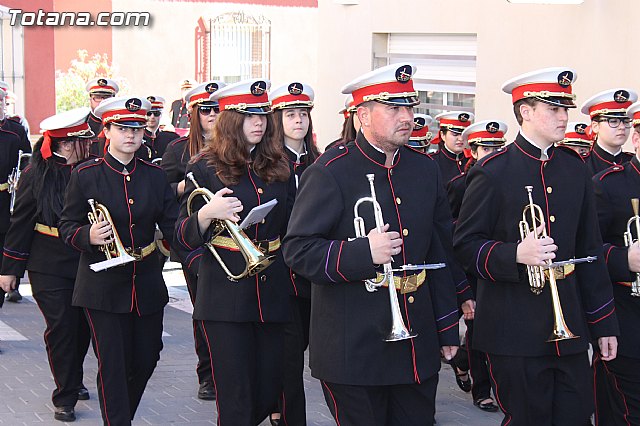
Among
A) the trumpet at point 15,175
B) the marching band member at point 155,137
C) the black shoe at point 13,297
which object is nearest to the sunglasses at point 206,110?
the marching band member at point 155,137

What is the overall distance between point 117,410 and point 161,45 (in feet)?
87.1

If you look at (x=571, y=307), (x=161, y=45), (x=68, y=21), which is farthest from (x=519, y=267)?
(x=161, y=45)

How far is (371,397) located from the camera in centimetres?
514

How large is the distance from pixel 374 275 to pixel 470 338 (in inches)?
127

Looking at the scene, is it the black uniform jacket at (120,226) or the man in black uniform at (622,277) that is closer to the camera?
the man in black uniform at (622,277)

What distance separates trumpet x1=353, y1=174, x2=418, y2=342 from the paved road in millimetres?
2814

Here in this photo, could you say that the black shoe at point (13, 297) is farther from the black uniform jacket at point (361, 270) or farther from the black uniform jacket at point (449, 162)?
the black uniform jacket at point (361, 270)

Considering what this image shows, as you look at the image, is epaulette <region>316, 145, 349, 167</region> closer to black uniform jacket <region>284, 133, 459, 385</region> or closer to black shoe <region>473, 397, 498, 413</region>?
black uniform jacket <region>284, 133, 459, 385</region>

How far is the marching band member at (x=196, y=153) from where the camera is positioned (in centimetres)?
834

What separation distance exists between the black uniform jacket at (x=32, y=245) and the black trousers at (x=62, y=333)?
0.25 ft

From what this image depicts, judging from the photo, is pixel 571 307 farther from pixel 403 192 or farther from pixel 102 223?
pixel 102 223

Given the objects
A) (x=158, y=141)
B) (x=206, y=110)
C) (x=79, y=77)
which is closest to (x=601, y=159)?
(x=206, y=110)

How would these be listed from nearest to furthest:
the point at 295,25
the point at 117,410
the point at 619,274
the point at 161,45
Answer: the point at 619,274 → the point at 117,410 → the point at 161,45 → the point at 295,25

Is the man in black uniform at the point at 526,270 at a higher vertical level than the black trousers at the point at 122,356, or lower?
higher
